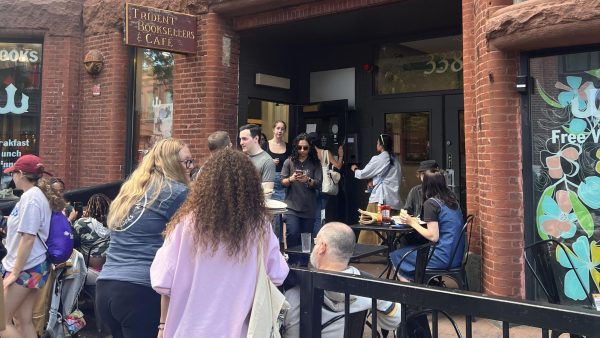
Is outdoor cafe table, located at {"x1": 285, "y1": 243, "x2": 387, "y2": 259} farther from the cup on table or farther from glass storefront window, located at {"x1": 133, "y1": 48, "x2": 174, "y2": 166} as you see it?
glass storefront window, located at {"x1": 133, "y1": 48, "x2": 174, "y2": 166}

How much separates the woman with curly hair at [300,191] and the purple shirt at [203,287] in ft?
11.2

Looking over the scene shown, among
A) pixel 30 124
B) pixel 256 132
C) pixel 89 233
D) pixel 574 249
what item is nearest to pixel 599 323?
pixel 574 249

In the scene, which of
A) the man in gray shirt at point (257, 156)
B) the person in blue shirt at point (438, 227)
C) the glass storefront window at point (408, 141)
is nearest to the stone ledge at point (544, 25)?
the person in blue shirt at point (438, 227)

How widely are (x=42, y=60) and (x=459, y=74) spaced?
6.77 metres

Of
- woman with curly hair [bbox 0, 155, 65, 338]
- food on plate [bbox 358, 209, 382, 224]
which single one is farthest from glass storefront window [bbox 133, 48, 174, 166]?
woman with curly hair [bbox 0, 155, 65, 338]

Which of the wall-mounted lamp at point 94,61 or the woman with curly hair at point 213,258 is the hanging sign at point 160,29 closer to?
the wall-mounted lamp at point 94,61

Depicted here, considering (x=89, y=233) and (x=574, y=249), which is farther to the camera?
(x=89, y=233)

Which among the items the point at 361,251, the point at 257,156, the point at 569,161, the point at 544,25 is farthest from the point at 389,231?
the point at 544,25

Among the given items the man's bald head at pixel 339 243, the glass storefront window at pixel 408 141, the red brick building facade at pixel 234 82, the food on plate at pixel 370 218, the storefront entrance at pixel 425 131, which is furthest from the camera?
the glass storefront window at pixel 408 141

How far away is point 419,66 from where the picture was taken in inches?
326

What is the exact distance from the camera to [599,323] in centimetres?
167

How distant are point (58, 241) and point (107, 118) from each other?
461cm

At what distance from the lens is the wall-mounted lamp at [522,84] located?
182 inches

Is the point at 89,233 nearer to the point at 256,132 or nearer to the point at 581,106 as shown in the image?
the point at 256,132
